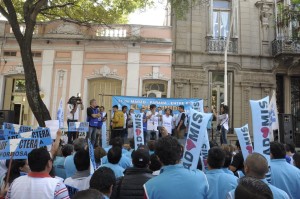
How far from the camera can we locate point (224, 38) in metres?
17.5

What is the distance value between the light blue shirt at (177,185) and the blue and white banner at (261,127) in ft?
5.86

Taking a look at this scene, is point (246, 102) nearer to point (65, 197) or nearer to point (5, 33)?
point (5, 33)

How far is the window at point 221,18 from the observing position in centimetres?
1770

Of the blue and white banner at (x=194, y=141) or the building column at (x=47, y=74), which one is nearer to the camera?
the blue and white banner at (x=194, y=141)

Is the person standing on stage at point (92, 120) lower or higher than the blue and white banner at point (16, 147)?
higher

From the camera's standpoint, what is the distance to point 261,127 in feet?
15.3

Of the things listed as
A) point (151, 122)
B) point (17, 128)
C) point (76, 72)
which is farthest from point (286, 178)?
point (76, 72)

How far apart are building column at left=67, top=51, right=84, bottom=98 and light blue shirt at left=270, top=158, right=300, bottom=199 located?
42.1 feet

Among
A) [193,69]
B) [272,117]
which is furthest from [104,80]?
[272,117]

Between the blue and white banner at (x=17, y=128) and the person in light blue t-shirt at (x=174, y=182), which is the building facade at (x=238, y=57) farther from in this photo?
the person in light blue t-shirt at (x=174, y=182)

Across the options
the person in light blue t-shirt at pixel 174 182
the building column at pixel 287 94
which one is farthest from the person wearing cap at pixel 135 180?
the building column at pixel 287 94

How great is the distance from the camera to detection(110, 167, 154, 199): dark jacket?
358 cm

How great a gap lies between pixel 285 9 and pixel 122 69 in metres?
8.17

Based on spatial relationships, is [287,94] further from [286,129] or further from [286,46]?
[286,129]
